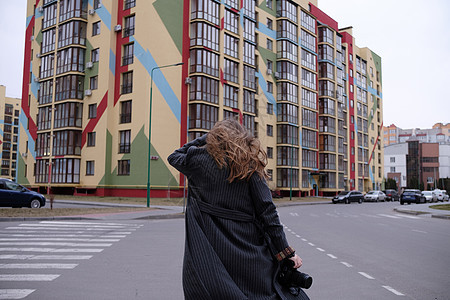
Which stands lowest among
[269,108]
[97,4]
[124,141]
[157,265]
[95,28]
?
[157,265]

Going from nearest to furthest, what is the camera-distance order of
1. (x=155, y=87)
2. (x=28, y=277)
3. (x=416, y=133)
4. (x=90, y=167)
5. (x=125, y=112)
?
1. (x=28, y=277)
2. (x=155, y=87)
3. (x=125, y=112)
4. (x=90, y=167)
5. (x=416, y=133)

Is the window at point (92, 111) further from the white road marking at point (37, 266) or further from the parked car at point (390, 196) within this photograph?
the parked car at point (390, 196)

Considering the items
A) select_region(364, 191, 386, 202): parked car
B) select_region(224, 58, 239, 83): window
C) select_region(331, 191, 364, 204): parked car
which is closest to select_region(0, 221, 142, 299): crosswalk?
select_region(224, 58, 239, 83): window

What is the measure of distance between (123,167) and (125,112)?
519 cm

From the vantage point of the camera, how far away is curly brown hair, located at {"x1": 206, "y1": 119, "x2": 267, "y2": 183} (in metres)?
2.68

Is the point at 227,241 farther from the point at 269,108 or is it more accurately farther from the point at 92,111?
the point at 269,108

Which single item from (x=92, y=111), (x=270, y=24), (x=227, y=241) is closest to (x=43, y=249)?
(x=227, y=241)

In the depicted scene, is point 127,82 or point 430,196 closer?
point 127,82

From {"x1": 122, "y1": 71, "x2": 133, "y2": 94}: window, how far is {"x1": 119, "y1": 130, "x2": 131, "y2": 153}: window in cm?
389

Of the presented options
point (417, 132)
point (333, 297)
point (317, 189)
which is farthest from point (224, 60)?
point (417, 132)

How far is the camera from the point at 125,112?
39031mm

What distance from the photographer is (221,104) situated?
40188 mm

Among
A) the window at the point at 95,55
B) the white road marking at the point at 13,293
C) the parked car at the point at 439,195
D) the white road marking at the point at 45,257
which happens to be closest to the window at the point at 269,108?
the window at the point at 95,55

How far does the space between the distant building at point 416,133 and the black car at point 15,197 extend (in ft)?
469
